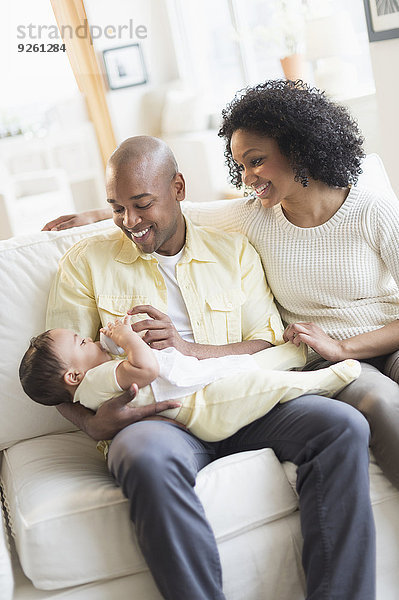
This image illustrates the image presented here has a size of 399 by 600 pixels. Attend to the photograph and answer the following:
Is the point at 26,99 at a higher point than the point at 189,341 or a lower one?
higher

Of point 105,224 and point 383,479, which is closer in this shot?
point 383,479

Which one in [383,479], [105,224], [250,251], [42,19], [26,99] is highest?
[42,19]

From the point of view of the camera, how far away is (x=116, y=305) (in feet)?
6.26

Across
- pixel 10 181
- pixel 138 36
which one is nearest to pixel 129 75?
pixel 138 36

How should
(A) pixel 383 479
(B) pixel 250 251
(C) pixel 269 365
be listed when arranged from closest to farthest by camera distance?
(A) pixel 383 479, (C) pixel 269 365, (B) pixel 250 251

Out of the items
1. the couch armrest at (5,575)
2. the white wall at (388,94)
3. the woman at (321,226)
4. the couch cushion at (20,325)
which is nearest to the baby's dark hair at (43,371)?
the couch cushion at (20,325)

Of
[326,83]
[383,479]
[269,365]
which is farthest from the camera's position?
[326,83]

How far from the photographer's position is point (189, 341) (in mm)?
1920

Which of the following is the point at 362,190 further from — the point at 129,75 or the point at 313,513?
the point at 129,75

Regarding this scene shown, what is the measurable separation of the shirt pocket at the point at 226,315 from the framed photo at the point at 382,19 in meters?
1.91

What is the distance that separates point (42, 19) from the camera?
6.55 m

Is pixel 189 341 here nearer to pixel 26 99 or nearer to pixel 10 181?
pixel 10 181

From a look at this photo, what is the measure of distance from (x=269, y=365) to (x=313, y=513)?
449 millimetres

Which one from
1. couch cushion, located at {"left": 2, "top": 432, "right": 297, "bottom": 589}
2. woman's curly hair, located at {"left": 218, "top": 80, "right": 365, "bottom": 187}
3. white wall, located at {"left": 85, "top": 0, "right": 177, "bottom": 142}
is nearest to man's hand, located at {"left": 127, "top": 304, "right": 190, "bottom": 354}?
couch cushion, located at {"left": 2, "top": 432, "right": 297, "bottom": 589}
